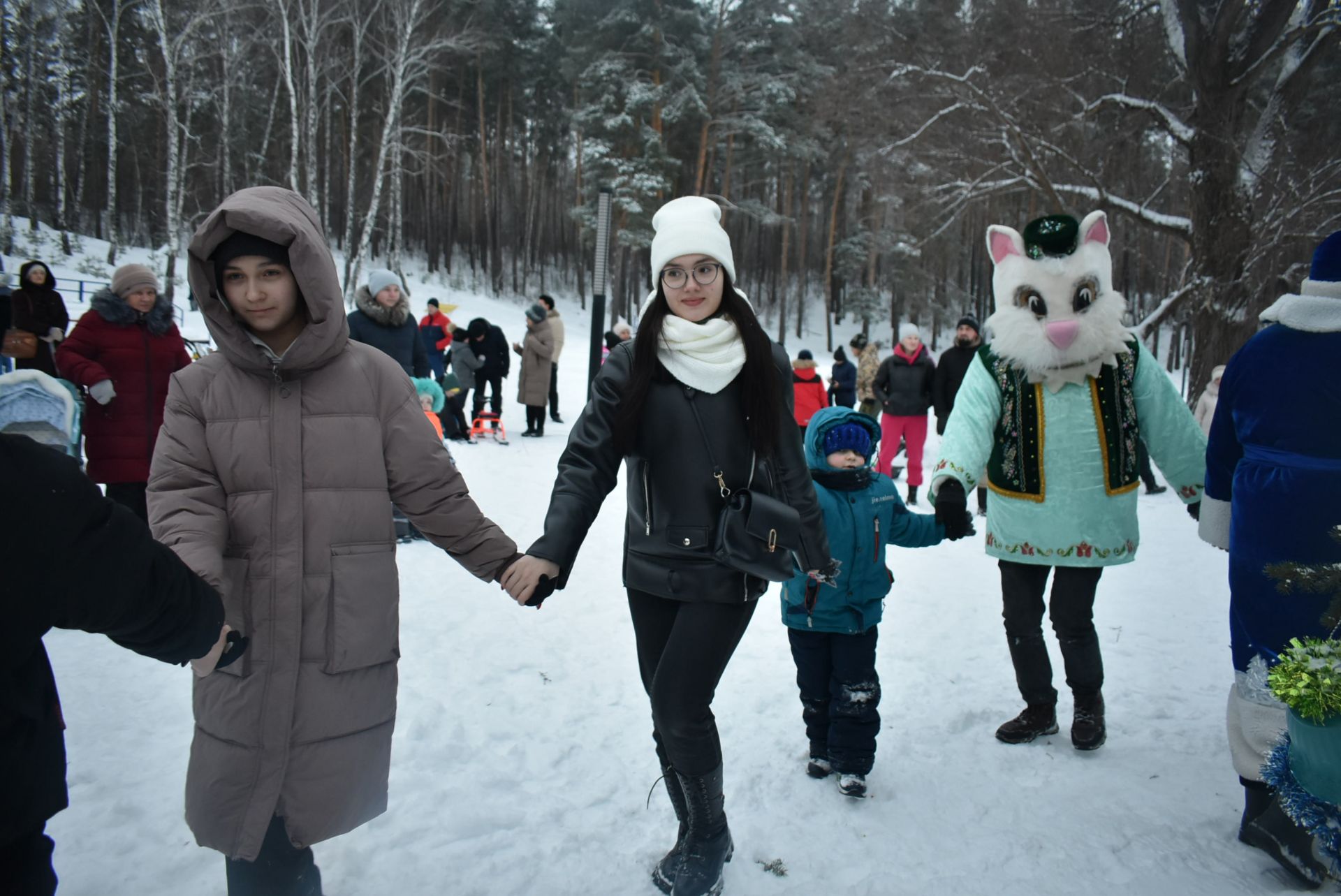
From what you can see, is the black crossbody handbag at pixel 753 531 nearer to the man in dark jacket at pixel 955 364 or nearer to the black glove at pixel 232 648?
the black glove at pixel 232 648

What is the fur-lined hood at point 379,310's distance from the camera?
6.62 metres

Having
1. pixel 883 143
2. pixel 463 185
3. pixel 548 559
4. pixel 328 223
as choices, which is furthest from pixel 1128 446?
pixel 463 185

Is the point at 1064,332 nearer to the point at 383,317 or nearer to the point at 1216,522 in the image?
the point at 1216,522

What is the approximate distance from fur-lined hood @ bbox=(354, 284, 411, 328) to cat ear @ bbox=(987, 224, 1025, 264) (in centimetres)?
468

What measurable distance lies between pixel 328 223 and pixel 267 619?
31.6 m

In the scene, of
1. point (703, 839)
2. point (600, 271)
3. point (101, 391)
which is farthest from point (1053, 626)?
point (600, 271)

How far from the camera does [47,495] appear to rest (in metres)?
1.19

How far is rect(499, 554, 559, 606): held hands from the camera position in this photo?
212 centimetres

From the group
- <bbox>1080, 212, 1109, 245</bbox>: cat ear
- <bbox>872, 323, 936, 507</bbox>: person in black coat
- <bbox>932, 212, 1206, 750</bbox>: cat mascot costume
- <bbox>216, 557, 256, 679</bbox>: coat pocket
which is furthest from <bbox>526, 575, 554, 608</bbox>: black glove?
<bbox>872, 323, 936, 507</bbox>: person in black coat

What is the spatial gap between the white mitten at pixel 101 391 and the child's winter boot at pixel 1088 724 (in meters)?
5.28

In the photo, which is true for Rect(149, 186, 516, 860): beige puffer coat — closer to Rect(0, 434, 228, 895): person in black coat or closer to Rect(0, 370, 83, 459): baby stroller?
Rect(0, 434, 228, 895): person in black coat

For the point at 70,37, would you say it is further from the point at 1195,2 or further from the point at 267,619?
the point at 267,619

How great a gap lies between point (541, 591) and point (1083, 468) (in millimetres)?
2314

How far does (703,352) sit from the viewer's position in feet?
7.83
